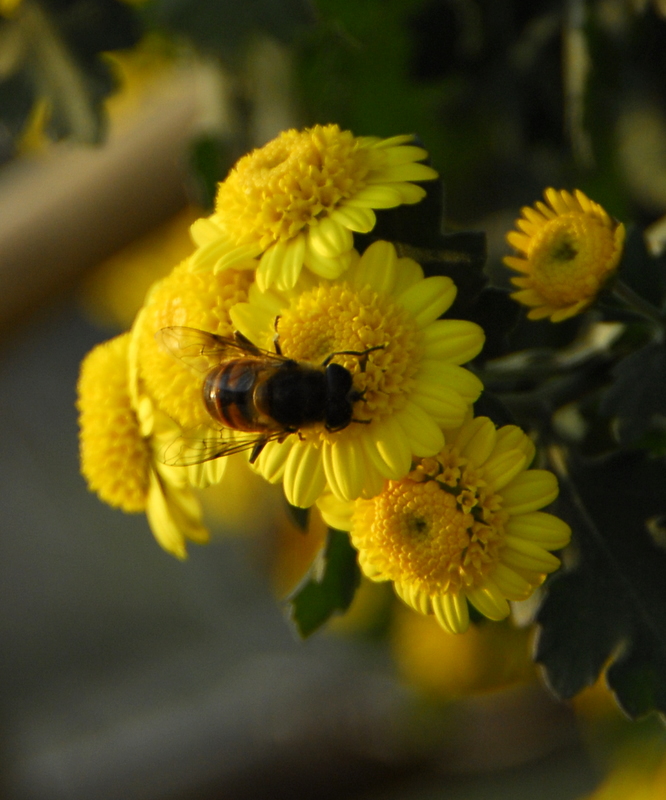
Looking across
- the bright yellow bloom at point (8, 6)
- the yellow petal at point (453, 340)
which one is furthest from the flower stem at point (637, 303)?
the bright yellow bloom at point (8, 6)

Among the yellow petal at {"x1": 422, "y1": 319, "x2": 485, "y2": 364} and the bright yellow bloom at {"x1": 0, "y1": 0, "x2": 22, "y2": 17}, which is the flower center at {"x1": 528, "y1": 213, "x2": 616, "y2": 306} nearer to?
the yellow petal at {"x1": 422, "y1": 319, "x2": 485, "y2": 364}

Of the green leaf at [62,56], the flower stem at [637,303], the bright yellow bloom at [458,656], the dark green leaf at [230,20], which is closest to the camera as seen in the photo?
the flower stem at [637,303]

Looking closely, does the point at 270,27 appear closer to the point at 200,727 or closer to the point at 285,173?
the point at 285,173

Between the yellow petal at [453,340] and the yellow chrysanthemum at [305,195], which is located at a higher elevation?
the yellow chrysanthemum at [305,195]

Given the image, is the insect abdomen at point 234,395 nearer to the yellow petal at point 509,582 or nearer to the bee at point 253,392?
the bee at point 253,392

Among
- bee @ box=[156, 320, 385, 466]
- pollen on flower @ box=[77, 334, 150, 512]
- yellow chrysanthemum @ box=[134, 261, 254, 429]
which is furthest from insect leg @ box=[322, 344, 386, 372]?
pollen on flower @ box=[77, 334, 150, 512]

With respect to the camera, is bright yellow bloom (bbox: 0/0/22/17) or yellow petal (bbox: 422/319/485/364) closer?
yellow petal (bbox: 422/319/485/364)

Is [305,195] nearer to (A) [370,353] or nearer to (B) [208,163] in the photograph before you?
(A) [370,353]
